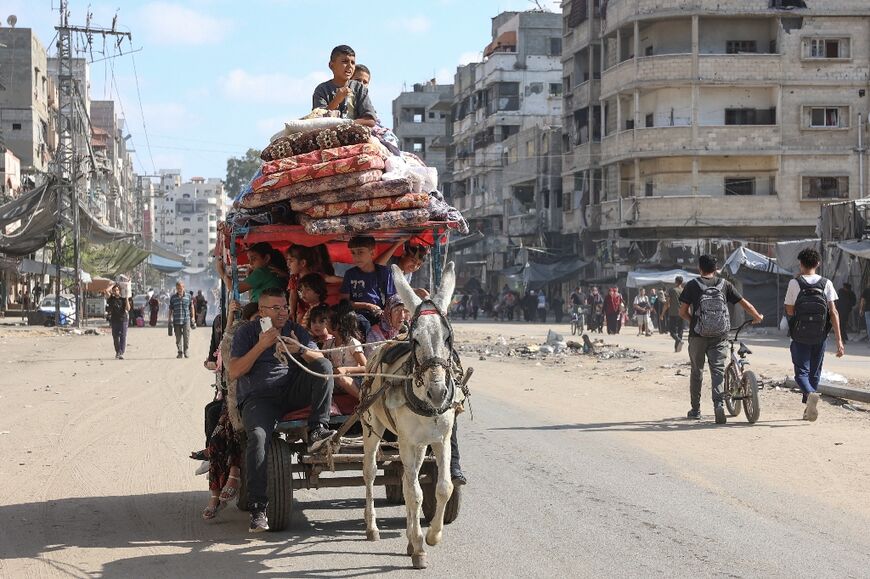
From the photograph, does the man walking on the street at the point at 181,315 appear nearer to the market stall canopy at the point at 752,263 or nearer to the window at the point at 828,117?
the market stall canopy at the point at 752,263

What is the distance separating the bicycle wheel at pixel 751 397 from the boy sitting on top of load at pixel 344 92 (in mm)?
6286

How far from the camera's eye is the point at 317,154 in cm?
834

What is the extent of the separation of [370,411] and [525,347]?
24.0 metres

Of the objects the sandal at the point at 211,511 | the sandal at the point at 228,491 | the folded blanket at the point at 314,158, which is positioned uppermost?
the folded blanket at the point at 314,158

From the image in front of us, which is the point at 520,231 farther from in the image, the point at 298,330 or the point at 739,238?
the point at 298,330

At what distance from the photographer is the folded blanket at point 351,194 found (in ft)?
26.8

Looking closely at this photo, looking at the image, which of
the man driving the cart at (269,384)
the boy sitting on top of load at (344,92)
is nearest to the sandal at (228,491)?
the man driving the cart at (269,384)

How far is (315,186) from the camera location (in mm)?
8164

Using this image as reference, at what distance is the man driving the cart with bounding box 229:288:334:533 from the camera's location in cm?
786

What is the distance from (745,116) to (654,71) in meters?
4.78

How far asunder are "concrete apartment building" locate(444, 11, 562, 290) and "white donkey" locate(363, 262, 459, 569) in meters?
64.9

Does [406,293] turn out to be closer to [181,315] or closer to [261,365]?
[261,365]

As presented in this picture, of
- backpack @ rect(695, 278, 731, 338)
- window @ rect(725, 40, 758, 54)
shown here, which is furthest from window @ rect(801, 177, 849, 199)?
backpack @ rect(695, 278, 731, 338)

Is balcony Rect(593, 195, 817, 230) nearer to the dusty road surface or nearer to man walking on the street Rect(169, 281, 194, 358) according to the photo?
man walking on the street Rect(169, 281, 194, 358)
